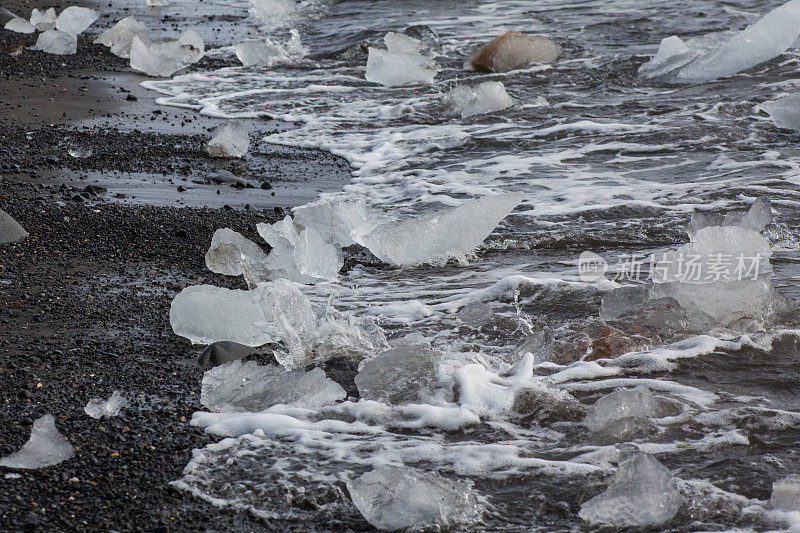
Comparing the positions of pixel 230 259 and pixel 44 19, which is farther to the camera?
pixel 44 19

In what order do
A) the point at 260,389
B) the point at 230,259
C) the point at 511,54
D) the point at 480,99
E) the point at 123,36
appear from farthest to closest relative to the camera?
the point at 123,36 → the point at 511,54 → the point at 480,99 → the point at 230,259 → the point at 260,389

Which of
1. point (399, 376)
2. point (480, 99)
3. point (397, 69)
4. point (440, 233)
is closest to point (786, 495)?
point (399, 376)

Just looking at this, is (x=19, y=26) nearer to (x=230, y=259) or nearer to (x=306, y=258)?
(x=230, y=259)

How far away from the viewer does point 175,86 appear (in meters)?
8.16

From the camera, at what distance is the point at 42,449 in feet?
8.34

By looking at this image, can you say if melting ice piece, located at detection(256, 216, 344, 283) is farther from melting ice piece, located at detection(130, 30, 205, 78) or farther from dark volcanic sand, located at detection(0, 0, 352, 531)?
melting ice piece, located at detection(130, 30, 205, 78)

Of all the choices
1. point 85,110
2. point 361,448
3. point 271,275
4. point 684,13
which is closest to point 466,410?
point 361,448

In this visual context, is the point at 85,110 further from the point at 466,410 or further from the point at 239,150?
the point at 466,410

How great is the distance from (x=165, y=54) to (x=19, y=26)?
1936 millimetres

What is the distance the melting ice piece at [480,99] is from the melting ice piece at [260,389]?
4.61 metres

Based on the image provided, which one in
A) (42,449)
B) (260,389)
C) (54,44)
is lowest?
(260,389)

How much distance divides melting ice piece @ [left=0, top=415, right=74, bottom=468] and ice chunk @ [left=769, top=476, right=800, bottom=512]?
6.82 feet

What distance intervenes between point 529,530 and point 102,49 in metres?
8.37

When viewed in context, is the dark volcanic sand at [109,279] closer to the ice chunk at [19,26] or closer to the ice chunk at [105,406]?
the ice chunk at [105,406]
